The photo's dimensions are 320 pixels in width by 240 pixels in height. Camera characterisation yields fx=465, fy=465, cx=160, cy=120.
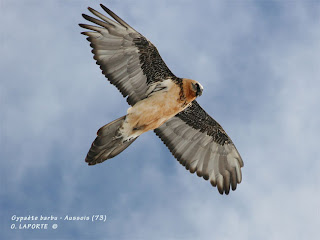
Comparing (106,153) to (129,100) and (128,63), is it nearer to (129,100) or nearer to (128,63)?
(129,100)

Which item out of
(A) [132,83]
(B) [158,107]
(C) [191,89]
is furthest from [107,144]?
(C) [191,89]

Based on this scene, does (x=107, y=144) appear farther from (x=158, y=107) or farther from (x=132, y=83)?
(x=132, y=83)

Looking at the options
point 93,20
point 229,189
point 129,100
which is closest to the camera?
point 93,20

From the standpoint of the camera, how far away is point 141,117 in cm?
1079

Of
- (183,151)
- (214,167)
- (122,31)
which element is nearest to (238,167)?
(214,167)

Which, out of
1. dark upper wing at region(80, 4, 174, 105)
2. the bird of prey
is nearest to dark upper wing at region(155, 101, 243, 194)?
the bird of prey

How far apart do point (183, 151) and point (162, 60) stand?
2.87 metres

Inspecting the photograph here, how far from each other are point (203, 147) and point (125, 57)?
3460mm

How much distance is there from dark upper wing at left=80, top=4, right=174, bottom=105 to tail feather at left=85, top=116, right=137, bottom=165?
0.83 m

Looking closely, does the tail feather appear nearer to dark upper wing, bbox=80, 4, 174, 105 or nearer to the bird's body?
the bird's body

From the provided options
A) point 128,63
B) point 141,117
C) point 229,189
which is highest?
point 128,63

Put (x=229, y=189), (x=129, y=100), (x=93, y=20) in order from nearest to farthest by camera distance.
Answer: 1. (x=93, y=20)
2. (x=129, y=100)
3. (x=229, y=189)

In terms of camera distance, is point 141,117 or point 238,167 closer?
point 141,117

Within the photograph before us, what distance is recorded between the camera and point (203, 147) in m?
12.6
